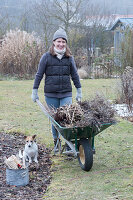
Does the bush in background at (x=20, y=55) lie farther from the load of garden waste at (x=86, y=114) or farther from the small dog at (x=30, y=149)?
the load of garden waste at (x=86, y=114)

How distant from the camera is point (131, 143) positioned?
5863 mm

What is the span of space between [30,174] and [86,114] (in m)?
1.09

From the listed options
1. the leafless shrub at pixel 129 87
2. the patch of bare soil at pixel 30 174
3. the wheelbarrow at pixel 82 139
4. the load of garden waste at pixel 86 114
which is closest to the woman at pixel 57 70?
the load of garden waste at pixel 86 114

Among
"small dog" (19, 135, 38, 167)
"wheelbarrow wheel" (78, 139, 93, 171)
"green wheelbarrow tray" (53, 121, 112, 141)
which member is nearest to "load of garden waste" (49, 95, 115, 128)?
"green wheelbarrow tray" (53, 121, 112, 141)

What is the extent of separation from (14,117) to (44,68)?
10.3 ft

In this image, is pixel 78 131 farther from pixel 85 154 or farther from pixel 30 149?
pixel 30 149

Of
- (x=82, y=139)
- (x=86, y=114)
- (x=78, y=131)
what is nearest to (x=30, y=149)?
(x=82, y=139)

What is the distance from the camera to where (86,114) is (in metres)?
4.26

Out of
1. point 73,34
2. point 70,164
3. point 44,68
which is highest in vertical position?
point 73,34

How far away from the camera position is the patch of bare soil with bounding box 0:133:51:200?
3.76 meters

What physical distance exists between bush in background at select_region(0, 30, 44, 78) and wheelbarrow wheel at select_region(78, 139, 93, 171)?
12.3 meters

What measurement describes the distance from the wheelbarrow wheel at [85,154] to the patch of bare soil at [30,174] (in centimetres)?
48

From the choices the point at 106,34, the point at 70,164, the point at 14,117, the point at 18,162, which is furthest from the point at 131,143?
the point at 106,34

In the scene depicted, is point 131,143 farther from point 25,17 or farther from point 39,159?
point 25,17
